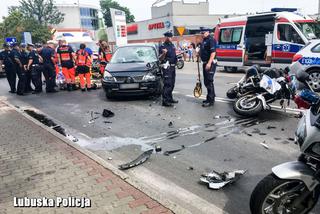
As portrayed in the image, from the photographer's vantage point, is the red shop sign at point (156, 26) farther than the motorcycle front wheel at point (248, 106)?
Yes

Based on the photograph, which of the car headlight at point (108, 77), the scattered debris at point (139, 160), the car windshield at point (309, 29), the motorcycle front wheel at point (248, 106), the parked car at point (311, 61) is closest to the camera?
the scattered debris at point (139, 160)

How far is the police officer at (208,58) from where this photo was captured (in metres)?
7.98

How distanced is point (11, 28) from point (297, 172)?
2526 inches

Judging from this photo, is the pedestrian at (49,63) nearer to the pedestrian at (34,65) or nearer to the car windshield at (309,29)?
the pedestrian at (34,65)

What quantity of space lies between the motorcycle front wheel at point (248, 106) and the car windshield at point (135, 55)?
377 centimetres

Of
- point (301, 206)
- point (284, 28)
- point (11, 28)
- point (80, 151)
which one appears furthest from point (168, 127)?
point (11, 28)

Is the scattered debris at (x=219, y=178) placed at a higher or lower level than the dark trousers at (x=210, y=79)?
lower

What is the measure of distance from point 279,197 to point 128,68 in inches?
281

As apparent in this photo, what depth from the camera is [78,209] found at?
3404 mm

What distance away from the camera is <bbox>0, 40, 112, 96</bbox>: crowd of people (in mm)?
11617

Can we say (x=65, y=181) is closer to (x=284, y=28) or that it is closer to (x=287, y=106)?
(x=287, y=106)

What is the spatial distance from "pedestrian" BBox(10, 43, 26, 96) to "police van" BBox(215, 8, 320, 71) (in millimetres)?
9424

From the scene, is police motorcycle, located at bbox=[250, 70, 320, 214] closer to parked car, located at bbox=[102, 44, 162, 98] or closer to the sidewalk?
the sidewalk

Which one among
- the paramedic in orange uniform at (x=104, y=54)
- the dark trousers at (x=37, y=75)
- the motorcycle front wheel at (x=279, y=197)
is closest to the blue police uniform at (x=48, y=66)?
the dark trousers at (x=37, y=75)
